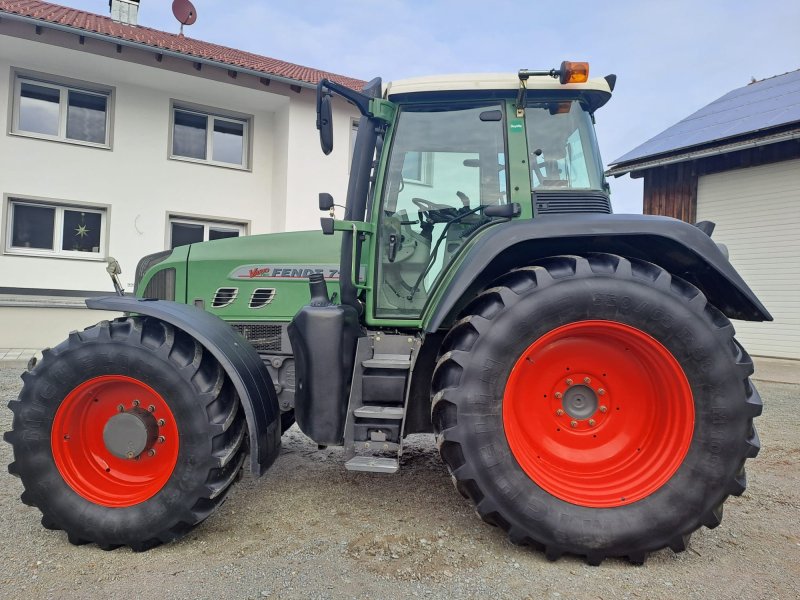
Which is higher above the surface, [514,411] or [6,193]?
[6,193]

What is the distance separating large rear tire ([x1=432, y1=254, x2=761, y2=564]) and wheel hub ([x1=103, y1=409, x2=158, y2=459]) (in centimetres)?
130

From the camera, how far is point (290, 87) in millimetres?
10414

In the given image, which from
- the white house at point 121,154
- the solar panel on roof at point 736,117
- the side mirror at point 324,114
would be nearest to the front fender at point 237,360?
the side mirror at point 324,114

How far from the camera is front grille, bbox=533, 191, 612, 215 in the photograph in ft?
8.29

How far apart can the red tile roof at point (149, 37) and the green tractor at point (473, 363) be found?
8491 mm

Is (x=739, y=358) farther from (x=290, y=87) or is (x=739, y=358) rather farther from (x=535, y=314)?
(x=290, y=87)

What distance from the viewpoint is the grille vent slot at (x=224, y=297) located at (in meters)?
3.09

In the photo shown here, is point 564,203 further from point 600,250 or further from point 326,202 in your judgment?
point 326,202

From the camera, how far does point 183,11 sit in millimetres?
12109

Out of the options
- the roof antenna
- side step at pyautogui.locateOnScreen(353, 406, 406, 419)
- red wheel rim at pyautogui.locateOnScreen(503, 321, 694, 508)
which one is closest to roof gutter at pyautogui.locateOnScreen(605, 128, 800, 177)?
red wheel rim at pyautogui.locateOnScreen(503, 321, 694, 508)

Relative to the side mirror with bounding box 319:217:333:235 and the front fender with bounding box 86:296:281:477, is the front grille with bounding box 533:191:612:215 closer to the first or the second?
the side mirror with bounding box 319:217:333:235

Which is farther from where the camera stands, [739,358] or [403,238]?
[403,238]

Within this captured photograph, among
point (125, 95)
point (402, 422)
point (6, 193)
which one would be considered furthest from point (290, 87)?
point (402, 422)

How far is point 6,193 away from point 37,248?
1.01 meters
